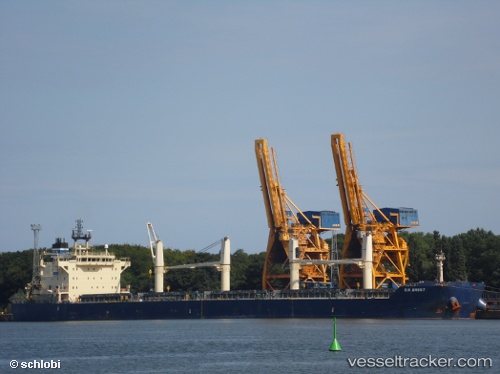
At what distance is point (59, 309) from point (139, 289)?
27.5 metres

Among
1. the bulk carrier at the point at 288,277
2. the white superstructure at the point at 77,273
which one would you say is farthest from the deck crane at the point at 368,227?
the white superstructure at the point at 77,273

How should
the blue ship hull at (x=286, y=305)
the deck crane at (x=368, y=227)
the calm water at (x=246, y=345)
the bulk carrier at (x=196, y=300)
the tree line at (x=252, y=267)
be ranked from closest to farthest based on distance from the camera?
the calm water at (x=246, y=345) < the blue ship hull at (x=286, y=305) < the bulk carrier at (x=196, y=300) < the deck crane at (x=368, y=227) < the tree line at (x=252, y=267)

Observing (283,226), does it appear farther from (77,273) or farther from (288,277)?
(77,273)

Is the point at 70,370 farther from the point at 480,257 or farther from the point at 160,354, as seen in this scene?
the point at 480,257

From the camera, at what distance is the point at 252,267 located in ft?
363

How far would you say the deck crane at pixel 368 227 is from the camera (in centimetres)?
8806

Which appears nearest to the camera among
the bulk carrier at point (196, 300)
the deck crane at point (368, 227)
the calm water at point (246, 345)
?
the calm water at point (246, 345)

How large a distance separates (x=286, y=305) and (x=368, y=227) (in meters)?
9.00

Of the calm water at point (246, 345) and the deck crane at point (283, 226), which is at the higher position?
the deck crane at point (283, 226)

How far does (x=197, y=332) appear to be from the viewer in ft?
238

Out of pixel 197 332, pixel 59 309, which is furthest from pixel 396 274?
pixel 59 309

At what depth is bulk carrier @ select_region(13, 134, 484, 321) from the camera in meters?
83.4

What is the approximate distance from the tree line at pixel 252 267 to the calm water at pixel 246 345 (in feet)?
66.5

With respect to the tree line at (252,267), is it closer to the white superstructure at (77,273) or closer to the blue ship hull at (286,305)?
the white superstructure at (77,273)
